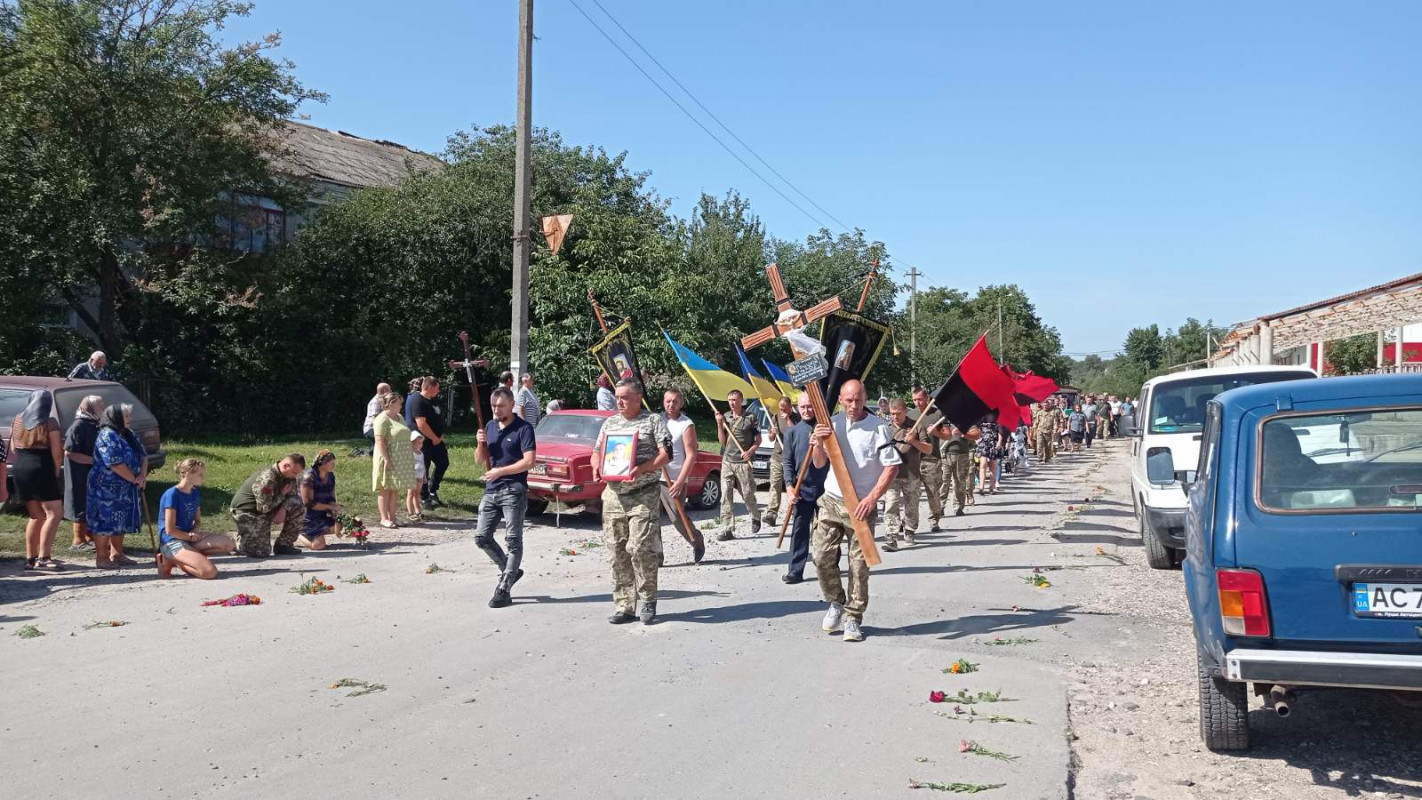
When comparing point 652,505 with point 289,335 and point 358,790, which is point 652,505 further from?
point 289,335

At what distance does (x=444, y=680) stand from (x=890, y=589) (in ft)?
15.0

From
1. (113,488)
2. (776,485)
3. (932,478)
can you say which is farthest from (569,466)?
(113,488)

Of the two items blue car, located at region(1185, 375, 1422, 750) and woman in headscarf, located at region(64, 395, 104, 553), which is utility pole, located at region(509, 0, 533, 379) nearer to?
woman in headscarf, located at region(64, 395, 104, 553)

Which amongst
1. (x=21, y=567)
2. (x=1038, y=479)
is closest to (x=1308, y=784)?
(x=21, y=567)

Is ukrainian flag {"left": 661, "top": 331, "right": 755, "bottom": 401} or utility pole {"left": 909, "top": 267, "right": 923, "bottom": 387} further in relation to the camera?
utility pole {"left": 909, "top": 267, "right": 923, "bottom": 387}

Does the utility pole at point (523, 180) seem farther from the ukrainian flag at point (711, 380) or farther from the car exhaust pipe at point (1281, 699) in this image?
the car exhaust pipe at point (1281, 699)

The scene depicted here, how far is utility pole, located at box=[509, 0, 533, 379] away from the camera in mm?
16391

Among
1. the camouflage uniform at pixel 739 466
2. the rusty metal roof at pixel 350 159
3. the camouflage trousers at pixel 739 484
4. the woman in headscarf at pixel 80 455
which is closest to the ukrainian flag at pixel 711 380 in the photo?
the camouflage uniform at pixel 739 466

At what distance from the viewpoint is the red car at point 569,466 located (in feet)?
46.3

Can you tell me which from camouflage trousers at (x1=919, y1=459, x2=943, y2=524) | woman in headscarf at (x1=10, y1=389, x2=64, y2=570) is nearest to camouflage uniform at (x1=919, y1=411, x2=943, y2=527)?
camouflage trousers at (x1=919, y1=459, x2=943, y2=524)

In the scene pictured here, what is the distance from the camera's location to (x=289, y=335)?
26.2 metres

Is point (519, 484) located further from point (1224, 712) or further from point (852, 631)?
point (1224, 712)

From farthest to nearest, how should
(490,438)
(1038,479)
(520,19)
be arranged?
1. (1038,479)
2. (520,19)
3. (490,438)

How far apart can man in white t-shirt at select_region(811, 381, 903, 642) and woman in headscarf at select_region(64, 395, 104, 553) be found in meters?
7.28
